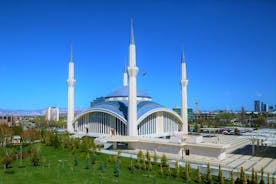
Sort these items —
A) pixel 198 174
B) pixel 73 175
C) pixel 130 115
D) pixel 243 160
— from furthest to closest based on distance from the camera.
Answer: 1. pixel 130 115
2. pixel 243 160
3. pixel 73 175
4. pixel 198 174

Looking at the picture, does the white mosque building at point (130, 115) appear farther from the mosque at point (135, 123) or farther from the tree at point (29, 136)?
the tree at point (29, 136)

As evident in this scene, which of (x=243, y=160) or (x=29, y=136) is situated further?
(x=29, y=136)

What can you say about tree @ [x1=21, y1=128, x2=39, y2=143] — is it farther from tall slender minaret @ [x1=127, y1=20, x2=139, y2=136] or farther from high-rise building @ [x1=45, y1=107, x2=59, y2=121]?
high-rise building @ [x1=45, y1=107, x2=59, y2=121]

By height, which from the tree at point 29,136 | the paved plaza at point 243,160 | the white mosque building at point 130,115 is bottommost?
the paved plaza at point 243,160

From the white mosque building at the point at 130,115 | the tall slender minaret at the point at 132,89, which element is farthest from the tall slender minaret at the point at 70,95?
the tall slender minaret at the point at 132,89

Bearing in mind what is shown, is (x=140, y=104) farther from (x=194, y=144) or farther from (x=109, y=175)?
(x=109, y=175)

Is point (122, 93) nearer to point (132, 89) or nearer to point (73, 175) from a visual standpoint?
point (132, 89)

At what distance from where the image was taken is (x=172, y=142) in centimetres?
3133

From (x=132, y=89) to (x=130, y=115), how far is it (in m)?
3.58

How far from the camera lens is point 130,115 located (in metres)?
36.9

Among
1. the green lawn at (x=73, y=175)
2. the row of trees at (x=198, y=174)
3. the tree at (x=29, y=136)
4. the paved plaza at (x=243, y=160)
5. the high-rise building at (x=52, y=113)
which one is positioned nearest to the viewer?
the row of trees at (x=198, y=174)

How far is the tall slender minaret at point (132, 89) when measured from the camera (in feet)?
121

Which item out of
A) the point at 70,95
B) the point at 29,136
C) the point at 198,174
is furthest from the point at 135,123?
the point at 70,95

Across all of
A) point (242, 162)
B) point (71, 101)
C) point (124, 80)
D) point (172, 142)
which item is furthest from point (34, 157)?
point (124, 80)
